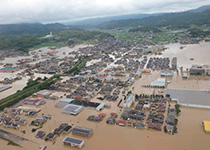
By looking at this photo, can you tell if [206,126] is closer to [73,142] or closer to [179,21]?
[73,142]

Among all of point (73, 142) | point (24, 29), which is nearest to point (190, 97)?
point (73, 142)

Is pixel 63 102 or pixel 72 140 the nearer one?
pixel 72 140

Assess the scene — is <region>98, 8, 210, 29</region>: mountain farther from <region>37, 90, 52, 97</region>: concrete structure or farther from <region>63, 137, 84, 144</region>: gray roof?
<region>63, 137, 84, 144</region>: gray roof

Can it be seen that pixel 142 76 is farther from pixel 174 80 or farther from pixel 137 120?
pixel 137 120

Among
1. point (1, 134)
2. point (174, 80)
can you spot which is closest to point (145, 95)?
point (174, 80)

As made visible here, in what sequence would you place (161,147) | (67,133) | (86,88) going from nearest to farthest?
(161,147), (67,133), (86,88)

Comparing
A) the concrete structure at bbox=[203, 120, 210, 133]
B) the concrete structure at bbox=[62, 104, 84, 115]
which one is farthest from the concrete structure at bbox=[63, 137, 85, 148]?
the concrete structure at bbox=[203, 120, 210, 133]
